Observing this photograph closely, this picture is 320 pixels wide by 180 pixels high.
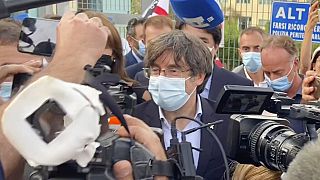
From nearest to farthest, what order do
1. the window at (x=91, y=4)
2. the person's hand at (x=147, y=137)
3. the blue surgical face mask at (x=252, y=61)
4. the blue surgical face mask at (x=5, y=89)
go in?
the person's hand at (x=147, y=137) < the blue surgical face mask at (x=5, y=89) < the blue surgical face mask at (x=252, y=61) < the window at (x=91, y=4)

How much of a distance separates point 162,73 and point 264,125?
901 millimetres

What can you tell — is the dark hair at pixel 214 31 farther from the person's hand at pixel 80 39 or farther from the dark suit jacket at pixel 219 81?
the person's hand at pixel 80 39

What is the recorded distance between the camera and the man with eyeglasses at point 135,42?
5418mm

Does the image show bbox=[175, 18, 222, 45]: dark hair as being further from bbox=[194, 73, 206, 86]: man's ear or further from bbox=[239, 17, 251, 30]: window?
bbox=[239, 17, 251, 30]: window

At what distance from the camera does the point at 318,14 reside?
18.7ft

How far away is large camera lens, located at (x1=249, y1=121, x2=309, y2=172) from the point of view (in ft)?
5.91

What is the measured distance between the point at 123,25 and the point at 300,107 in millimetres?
6173

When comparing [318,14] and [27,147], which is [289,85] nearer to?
[318,14]

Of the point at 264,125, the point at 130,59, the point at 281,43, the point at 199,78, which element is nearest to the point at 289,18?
the point at 130,59

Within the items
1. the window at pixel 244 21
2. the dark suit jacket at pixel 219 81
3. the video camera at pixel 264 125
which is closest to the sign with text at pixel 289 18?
the window at pixel 244 21

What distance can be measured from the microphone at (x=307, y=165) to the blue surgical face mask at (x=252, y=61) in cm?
409

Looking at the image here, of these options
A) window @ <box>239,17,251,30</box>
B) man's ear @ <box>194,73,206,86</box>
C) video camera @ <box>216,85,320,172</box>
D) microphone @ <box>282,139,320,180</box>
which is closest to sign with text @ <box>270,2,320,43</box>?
window @ <box>239,17,251,30</box>

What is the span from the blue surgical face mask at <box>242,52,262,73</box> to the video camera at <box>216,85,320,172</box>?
3.27 m

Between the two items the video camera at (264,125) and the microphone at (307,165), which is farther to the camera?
the video camera at (264,125)
